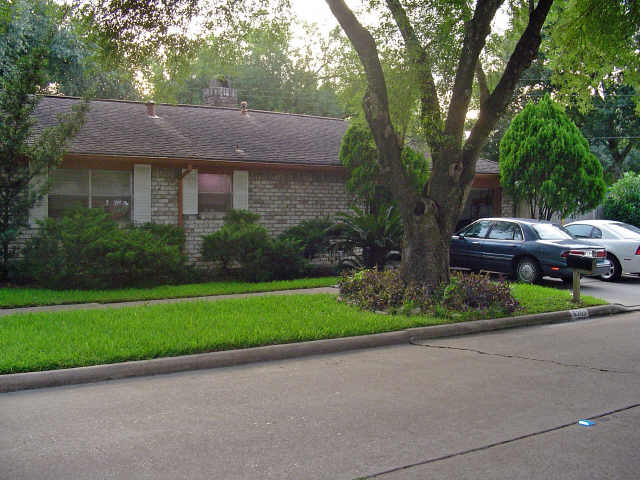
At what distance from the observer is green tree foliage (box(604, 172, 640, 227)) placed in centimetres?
2569

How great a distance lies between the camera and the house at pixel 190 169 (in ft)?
51.1

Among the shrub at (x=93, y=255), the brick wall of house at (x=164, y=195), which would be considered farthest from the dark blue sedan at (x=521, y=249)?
the shrub at (x=93, y=255)

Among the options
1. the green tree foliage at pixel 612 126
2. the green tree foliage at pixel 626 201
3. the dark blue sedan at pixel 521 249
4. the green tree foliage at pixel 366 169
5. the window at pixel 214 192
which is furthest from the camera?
the green tree foliage at pixel 612 126

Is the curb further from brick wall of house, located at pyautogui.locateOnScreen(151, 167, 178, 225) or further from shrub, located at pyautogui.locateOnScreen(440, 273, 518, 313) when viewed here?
brick wall of house, located at pyautogui.locateOnScreen(151, 167, 178, 225)

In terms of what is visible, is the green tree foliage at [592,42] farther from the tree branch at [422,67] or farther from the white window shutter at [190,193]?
the white window shutter at [190,193]

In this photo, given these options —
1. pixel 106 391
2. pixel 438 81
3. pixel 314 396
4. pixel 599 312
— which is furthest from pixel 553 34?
pixel 106 391

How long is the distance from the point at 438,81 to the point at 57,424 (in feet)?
32.5

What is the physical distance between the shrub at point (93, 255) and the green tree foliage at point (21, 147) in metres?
0.57

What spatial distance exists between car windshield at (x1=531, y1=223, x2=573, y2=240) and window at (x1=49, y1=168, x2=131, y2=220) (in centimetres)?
1028

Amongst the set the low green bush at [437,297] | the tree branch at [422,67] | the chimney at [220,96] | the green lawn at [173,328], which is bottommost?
the green lawn at [173,328]

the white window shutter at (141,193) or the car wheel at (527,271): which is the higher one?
the white window shutter at (141,193)

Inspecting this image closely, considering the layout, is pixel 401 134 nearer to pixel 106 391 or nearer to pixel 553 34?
pixel 553 34

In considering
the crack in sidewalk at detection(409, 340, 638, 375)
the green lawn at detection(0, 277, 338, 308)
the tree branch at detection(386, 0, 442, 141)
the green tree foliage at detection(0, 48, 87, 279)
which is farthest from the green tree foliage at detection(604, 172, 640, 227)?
the green tree foliage at detection(0, 48, 87, 279)

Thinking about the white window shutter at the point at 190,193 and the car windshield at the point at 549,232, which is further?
the white window shutter at the point at 190,193
